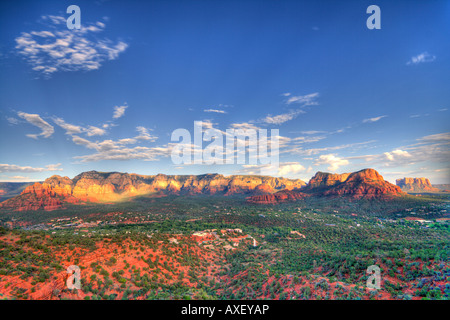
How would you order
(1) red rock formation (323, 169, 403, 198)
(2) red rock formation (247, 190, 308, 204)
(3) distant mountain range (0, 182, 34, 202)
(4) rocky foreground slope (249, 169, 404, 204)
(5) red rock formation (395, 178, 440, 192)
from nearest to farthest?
(1) red rock formation (323, 169, 403, 198) → (4) rocky foreground slope (249, 169, 404, 204) → (2) red rock formation (247, 190, 308, 204) → (3) distant mountain range (0, 182, 34, 202) → (5) red rock formation (395, 178, 440, 192)

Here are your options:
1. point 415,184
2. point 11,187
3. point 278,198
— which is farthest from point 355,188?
point 11,187

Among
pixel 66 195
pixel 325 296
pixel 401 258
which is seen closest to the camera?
pixel 325 296

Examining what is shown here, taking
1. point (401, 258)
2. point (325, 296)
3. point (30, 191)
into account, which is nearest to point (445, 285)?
point (401, 258)

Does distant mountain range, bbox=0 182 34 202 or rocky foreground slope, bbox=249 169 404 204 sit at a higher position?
rocky foreground slope, bbox=249 169 404 204

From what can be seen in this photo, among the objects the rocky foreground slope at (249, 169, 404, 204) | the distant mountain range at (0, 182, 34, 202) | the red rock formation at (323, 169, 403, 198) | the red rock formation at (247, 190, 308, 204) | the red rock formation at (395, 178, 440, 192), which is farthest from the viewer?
the red rock formation at (395, 178, 440, 192)

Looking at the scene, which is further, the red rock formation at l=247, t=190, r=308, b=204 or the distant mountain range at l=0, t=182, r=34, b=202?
the distant mountain range at l=0, t=182, r=34, b=202

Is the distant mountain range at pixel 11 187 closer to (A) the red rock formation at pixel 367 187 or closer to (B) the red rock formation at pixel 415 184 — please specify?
(A) the red rock formation at pixel 367 187

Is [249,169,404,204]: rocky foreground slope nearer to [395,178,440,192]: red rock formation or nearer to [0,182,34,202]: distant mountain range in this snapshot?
[395,178,440,192]: red rock formation

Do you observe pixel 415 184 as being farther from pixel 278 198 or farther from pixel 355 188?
pixel 278 198

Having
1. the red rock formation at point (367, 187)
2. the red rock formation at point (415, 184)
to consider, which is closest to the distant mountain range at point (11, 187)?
the red rock formation at point (367, 187)

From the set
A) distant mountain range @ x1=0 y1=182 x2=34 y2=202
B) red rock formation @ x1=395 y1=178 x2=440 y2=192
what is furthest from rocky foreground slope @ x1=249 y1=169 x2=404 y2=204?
distant mountain range @ x1=0 y1=182 x2=34 y2=202
